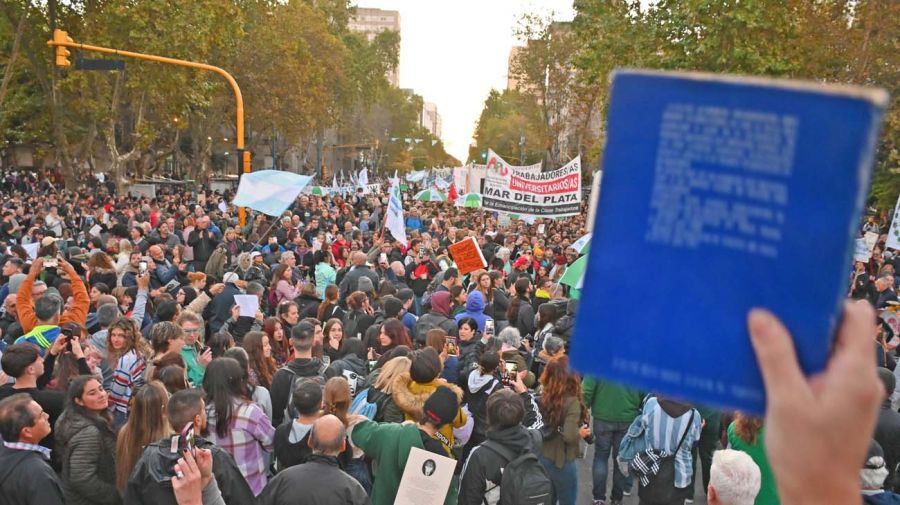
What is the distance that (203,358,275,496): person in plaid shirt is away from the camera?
473 cm

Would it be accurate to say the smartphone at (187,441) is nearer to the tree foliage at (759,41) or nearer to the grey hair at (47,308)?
the grey hair at (47,308)

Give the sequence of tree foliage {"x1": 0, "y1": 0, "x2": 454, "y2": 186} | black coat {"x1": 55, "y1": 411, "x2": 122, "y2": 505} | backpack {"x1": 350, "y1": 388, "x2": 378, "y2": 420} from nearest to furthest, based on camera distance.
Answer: black coat {"x1": 55, "y1": 411, "x2": 122, "y2": 505} → backpack {"x1": 350, "y1": 388, "x2": 378, "y2": 420} → tree foliage {"x1": 0, "y1": 0, "x2": 454, "y2": 186}

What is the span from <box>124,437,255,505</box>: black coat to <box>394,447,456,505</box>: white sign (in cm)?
83

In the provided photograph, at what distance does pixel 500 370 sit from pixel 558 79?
143 ft

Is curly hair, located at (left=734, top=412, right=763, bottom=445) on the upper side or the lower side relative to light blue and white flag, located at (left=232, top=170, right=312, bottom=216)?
lower

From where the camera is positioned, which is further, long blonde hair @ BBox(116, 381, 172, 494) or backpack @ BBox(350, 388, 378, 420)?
backpack @ BBox(350, 388, 378, 420)

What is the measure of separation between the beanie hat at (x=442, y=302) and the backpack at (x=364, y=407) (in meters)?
3.50

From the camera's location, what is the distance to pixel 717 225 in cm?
131

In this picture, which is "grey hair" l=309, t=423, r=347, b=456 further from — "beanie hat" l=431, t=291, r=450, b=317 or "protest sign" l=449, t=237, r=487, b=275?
"protest sign" l=449, t=237, r=487, b=275

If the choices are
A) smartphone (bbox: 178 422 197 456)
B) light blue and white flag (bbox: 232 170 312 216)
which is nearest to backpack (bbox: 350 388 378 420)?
smartphone (bbox: 178 422 197 456)

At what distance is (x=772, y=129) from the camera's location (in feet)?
4.21

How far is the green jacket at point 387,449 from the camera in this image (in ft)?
14.9

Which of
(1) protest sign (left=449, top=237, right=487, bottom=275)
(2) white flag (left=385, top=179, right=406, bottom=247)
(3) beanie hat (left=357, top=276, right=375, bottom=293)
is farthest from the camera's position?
(2) white flag (left=385, top=179, right=406, bottom=247)

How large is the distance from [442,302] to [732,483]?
553 centimetres
